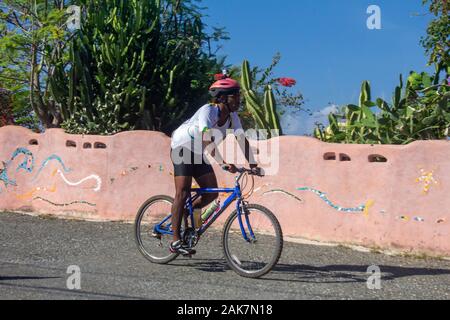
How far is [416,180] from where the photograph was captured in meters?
8.73

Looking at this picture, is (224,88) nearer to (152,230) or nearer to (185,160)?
(185,160)

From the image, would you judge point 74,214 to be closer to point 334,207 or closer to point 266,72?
point 334,207

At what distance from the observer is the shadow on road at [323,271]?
661cm

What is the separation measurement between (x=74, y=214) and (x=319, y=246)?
15.9 ft

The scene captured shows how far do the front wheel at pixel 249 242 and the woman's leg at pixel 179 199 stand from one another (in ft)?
1.81

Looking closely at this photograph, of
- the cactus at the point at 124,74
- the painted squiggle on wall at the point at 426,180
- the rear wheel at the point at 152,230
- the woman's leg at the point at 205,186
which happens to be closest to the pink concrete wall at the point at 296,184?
the painted squiggle on wall at the point at 426,180

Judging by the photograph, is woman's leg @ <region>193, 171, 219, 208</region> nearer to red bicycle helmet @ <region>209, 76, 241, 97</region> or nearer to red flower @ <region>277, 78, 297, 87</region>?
red bicycle helmet @ <region>209, 76, 241, 97</region>

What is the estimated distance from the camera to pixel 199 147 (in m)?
6.65

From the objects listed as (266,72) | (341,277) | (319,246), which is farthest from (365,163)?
(266,72)

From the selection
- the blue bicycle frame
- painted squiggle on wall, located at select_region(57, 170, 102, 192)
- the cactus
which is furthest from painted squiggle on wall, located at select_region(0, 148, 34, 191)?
the blue bicycle frame

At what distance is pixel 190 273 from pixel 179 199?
0.79m

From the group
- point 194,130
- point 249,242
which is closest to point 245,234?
point 249,242

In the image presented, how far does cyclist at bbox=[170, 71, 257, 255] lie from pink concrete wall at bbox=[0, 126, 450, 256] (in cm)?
308

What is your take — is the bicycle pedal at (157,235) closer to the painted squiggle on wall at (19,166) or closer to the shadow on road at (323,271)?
the shadow on road at (323,271)
